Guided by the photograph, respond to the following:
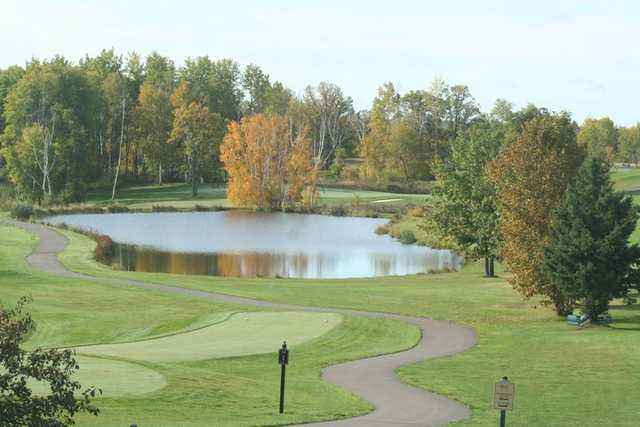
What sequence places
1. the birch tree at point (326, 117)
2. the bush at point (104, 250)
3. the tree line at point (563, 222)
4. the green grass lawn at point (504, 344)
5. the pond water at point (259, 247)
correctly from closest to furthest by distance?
the green grass lawn at point (504, 344)
the tree line at point (563, 222)
the pond water at point (259, 247)
the bush at point (104, 250)
the birch tree at point (326, 117)

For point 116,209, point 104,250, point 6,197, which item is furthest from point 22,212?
point 104,250

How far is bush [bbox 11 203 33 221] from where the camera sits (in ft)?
295

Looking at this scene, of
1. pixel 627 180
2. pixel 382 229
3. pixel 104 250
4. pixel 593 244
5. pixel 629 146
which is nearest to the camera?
pixel 593 244

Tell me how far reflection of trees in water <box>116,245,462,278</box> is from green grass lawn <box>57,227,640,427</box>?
6312mm

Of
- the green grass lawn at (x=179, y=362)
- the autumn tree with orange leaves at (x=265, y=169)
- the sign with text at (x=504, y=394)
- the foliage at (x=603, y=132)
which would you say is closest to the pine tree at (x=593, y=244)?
the green grass lawn at (x=179, y=362)

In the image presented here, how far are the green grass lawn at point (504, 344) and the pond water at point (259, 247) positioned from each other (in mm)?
7803

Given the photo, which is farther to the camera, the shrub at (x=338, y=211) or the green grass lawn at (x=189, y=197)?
the green grass lawn at (x=189, y=197)

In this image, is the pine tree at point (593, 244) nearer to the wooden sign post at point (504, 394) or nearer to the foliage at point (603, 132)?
the wooden sign post at point (504, 394)

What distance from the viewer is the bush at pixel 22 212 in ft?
295

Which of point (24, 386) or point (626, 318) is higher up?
point (24, 386)

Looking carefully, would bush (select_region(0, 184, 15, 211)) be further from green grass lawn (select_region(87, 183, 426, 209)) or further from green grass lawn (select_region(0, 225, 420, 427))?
green grass lawn (select_region(0, 225, 420, 427))

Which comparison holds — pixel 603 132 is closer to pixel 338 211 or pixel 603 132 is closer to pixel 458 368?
pixel 338 211

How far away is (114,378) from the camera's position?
787 inches

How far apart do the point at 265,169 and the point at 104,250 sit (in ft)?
148
